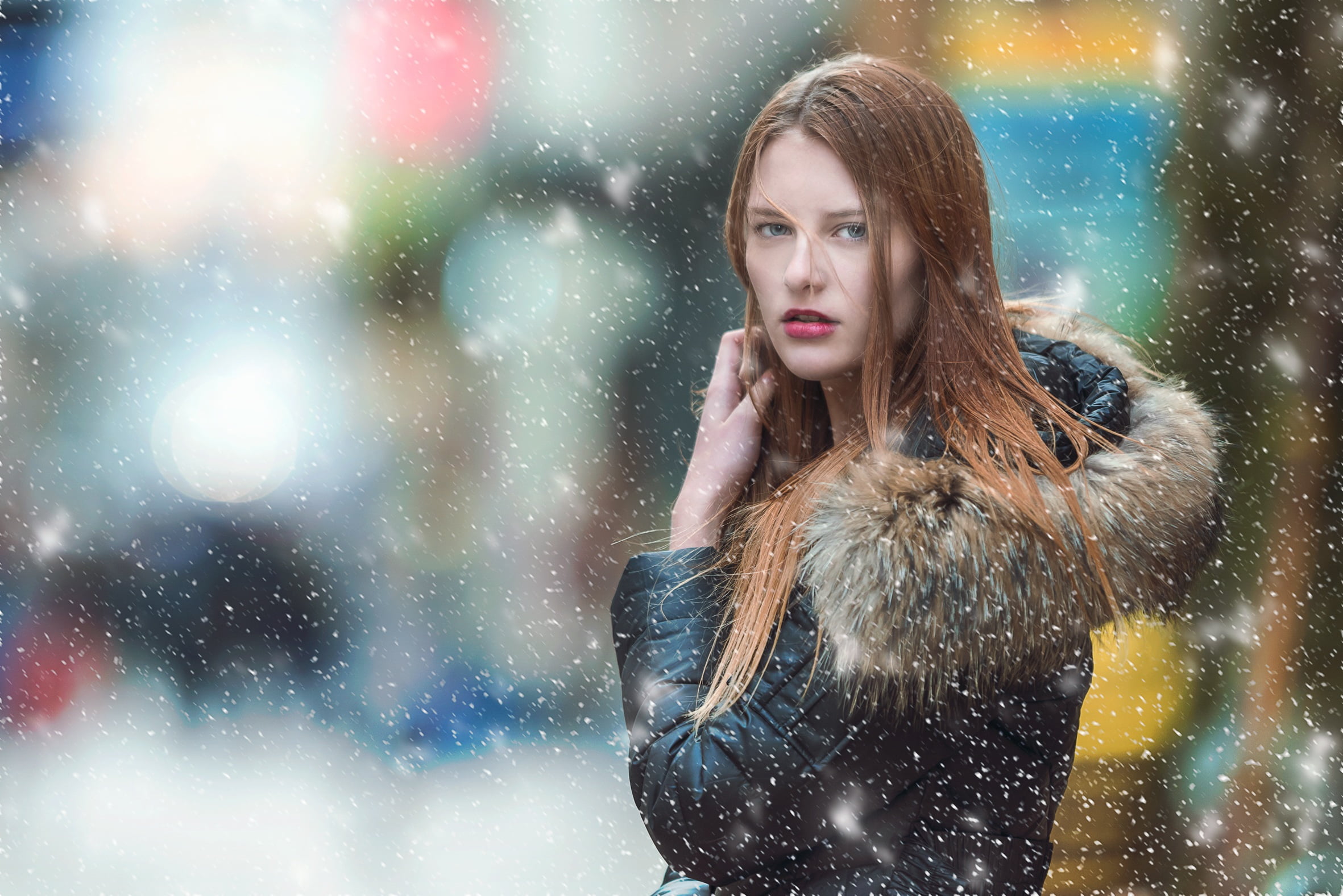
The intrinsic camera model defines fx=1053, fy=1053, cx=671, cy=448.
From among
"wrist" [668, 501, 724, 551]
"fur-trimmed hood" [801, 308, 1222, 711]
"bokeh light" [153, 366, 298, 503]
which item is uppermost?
"bokeh light" [153, 366, 298, 503]

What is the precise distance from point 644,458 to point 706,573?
3.75 ft

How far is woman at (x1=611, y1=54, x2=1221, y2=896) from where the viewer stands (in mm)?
621

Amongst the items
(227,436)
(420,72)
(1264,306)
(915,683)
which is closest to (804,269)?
(915,683)

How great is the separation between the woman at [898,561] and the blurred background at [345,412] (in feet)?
3.43

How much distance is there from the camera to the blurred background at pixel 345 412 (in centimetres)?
183

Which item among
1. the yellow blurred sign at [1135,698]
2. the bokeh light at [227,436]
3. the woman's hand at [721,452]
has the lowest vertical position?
the yellow blurred sign at [1135,698]

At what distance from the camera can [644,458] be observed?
6.24 ft

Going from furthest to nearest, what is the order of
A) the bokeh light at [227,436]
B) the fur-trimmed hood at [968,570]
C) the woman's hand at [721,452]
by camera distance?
the bokeh light at [227,436] → the woman's hand at [721,452] → the fur-trimmed hood at [968,570]

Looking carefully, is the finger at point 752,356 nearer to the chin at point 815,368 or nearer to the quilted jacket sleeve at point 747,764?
the chin at point 815,368

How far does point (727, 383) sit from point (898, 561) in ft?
1.07

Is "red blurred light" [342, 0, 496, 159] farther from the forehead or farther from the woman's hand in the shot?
the forehead

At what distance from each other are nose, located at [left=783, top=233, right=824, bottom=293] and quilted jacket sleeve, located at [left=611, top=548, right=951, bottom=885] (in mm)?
223

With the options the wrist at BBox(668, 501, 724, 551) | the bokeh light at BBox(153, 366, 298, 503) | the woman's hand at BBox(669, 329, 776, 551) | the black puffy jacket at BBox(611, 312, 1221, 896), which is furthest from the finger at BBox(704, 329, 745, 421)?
the bokeh light at BBox(153, 366, 298, 503)

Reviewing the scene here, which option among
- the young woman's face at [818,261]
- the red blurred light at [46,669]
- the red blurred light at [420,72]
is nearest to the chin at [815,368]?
the young woman's face at [818,261]
